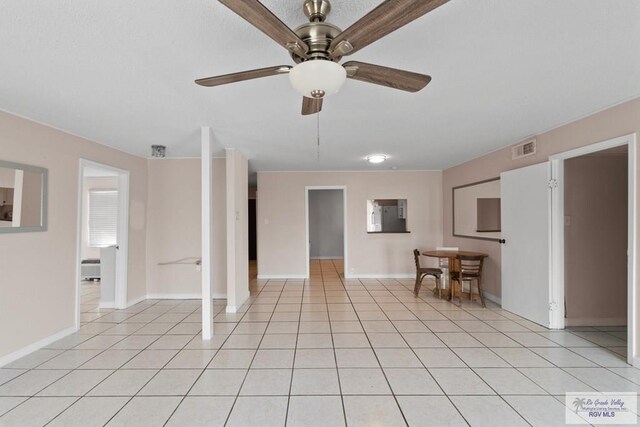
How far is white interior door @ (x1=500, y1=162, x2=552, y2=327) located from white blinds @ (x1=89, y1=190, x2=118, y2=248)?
23.0 feet

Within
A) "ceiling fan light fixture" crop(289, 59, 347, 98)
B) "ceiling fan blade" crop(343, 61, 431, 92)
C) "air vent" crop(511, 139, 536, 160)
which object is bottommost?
"ceiling fan light fixture" crop(289, 59, 347, 98)

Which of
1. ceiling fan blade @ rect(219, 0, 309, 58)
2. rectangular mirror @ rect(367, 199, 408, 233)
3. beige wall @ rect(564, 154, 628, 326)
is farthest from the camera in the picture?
rectangular mirror @ rect(367, 199, 408, 233)

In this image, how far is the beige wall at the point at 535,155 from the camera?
8.75 feet

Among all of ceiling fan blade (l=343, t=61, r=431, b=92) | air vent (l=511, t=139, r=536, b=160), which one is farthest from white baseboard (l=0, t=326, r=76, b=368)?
air vent (l=511, t=139, r=536, b=160)

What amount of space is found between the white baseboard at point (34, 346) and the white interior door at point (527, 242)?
548 cm

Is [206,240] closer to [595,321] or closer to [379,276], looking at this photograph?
[379,276]

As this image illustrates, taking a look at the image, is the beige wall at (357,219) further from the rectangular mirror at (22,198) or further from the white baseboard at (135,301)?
the rectangular mirror at (22,198)

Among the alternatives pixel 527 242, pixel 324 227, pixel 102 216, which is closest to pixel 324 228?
pixel 324 227

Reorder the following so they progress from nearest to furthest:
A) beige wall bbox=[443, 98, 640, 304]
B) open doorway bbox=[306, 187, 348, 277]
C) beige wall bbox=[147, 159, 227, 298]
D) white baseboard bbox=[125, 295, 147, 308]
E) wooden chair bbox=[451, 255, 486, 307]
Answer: beige wall bbox=[443, 98, 640, 304] → wooden chair bbox=[451, 255, 486, 307] → white baseboard bbox=[125, 295, 147, 308] → beige wall bbox=[147, 159, 227, 298] → open doorway bbox=[306, 187, 348, 277]

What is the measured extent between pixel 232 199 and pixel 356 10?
10.0 feet

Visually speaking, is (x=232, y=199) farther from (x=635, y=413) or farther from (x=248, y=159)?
(x=635, y=413)

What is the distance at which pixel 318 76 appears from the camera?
123cm

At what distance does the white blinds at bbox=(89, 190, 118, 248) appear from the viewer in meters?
6.07

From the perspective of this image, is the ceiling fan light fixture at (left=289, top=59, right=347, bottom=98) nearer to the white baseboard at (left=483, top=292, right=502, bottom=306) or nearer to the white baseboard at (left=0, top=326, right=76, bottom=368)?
the white baseboard at (left=0, top=326, right=76, bottom=368)
